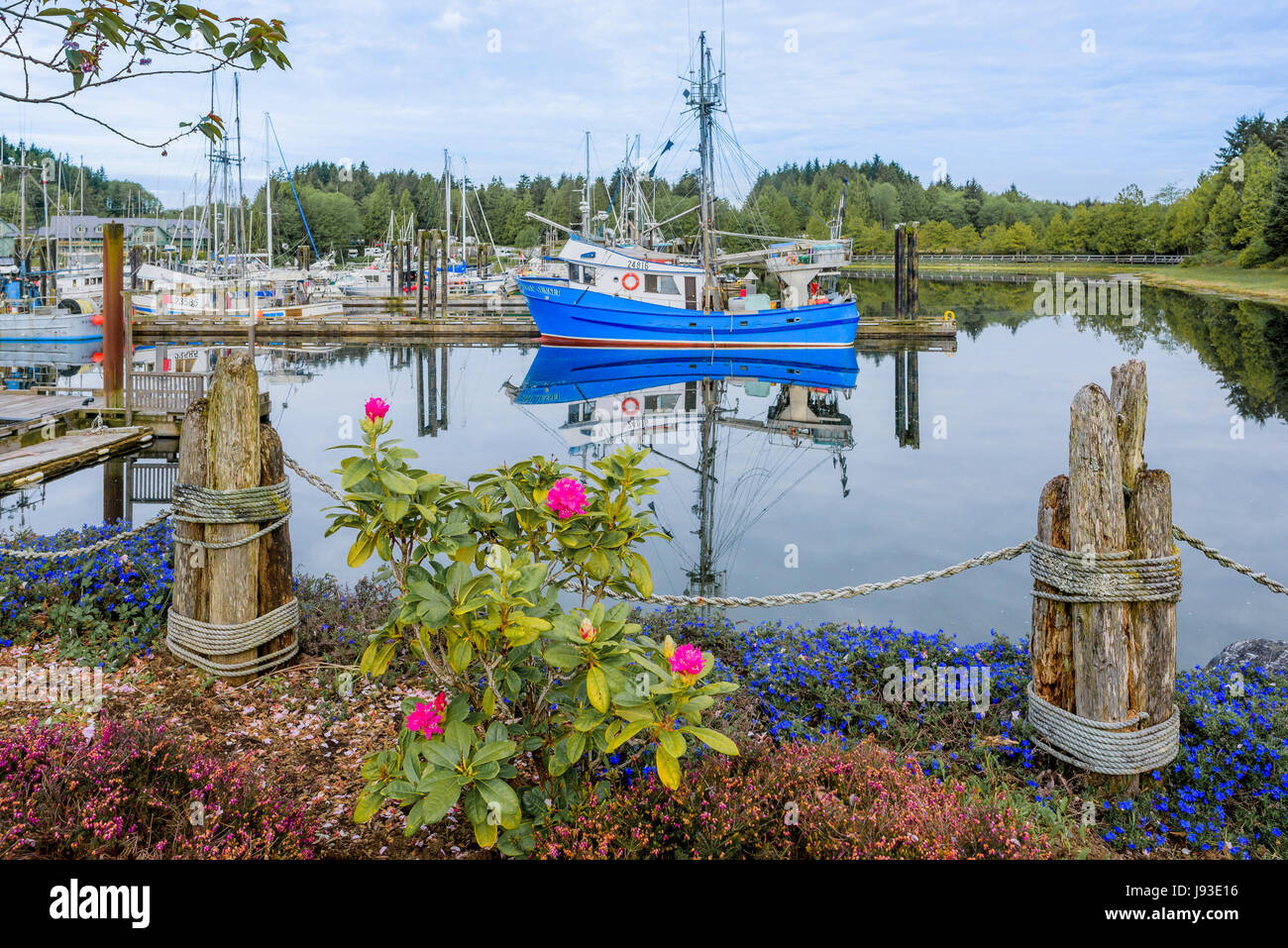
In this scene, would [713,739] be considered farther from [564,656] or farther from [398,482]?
[398,482]

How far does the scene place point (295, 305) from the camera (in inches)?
1837

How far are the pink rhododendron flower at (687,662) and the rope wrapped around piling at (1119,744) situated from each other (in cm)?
214

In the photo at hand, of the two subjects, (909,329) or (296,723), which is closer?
(296,723)

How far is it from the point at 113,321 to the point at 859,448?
12.9 m

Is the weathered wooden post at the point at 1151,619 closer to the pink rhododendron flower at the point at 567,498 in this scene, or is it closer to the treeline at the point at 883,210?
the pink rhododendron flower at the point at 567,498

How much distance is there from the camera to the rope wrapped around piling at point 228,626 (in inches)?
187

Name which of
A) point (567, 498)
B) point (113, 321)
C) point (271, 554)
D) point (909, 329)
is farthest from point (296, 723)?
point (909, 329)

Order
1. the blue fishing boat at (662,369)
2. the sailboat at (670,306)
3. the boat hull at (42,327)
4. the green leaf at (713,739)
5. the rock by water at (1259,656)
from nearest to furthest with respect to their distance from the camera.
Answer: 1. the green leaf at (713,739)
2. the rock by water at (1259,656)
3. the blue fishing boat at (662,369)
4. the boat hull at (42,327)
5. the sailboat at (670,306)

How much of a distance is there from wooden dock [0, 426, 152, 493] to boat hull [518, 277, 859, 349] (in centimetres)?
2484

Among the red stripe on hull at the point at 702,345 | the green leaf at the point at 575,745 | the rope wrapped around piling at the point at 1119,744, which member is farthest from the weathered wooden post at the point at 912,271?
the green leaf at the point at 575,745

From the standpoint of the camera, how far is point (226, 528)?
479cm

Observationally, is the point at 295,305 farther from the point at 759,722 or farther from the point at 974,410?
the point at 759,722

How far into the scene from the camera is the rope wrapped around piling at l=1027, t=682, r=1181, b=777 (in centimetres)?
396
